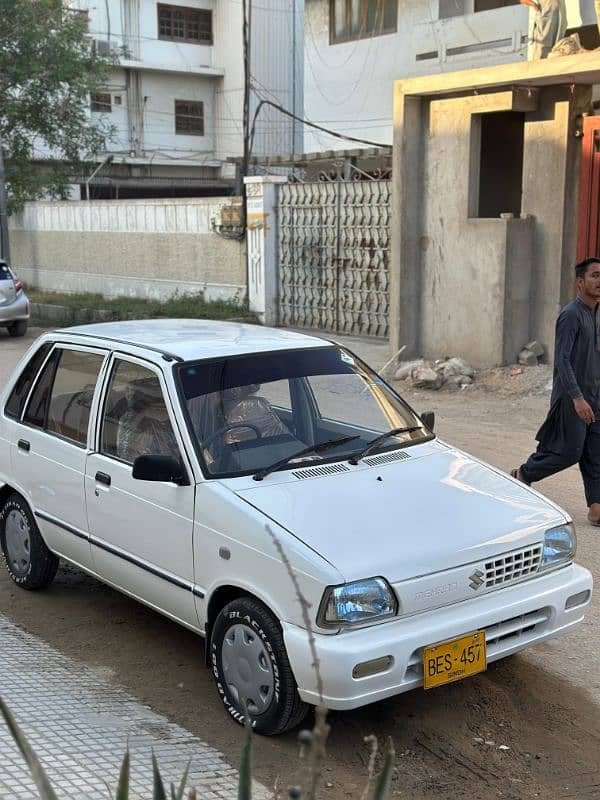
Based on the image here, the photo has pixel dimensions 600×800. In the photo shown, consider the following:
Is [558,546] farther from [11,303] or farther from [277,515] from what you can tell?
[11,303]

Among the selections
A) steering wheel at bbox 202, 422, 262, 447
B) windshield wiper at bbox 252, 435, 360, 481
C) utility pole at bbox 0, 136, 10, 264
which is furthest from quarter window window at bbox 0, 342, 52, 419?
utility pole at bbox 0, 136, 10, 264

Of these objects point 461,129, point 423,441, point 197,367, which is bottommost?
point 423,441

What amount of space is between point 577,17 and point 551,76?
146 cm

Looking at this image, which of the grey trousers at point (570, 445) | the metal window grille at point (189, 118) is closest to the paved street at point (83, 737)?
the grey trousers at point (570, 445)

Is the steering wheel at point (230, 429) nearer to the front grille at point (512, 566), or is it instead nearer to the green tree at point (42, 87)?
the front grille at point (512, 566)

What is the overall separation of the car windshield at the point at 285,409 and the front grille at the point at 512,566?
926 millimetres

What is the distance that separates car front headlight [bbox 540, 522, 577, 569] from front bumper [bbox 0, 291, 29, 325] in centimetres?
1432

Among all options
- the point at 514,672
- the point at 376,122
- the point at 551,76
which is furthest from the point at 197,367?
the point at 376,122

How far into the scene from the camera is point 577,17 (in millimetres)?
11688

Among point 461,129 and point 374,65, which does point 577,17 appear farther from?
point 374,65

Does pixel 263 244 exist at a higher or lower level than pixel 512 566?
higher

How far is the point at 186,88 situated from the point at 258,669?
128 ft

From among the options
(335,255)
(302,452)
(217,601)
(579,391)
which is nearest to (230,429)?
(302,452)

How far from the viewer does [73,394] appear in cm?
541
